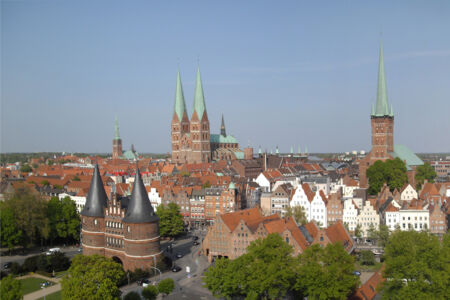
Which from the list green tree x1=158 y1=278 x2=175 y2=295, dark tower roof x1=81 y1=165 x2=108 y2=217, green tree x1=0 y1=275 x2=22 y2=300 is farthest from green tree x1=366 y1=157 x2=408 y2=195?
green tree x1=0 y1=275 x2=22 y2=300

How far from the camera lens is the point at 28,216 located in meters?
84.1

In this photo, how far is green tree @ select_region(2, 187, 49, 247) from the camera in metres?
84.0

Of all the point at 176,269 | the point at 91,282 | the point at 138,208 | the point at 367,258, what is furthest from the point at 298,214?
the point at 91,282

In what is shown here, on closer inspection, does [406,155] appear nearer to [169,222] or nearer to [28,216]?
[169,222]

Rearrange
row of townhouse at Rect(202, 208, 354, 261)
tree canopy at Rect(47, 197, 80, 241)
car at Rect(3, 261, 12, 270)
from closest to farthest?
row of townhouse at Rect(202, 208, 354, 261) < car at Rect(3, 261, 12, 270) < tree canopy at Rect(47, 197, 80, 241)

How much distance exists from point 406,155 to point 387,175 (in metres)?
29.1

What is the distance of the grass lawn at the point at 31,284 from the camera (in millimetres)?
64562

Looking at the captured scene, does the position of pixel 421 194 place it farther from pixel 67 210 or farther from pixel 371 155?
pixel 67 210

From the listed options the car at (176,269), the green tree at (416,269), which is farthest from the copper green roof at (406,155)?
the green tree at (416,269)

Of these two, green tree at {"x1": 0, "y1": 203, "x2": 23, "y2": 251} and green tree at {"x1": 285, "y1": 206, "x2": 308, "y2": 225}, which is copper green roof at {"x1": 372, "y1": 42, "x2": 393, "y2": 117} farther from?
green tree at {"x1": 0, "y1": 203, "x2": 23, "y2": 251}

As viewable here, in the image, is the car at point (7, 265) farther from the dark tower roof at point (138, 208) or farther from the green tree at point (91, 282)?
the green tree at point (91, 282)

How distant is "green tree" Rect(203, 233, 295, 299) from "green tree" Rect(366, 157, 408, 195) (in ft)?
255

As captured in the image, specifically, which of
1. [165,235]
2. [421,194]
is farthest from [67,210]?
[421,194]

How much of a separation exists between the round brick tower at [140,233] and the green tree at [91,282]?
13.0 meters
